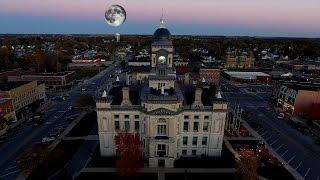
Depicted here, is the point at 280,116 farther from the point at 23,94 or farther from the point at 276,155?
Answer: the point at 23,94

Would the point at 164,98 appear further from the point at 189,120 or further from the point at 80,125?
the point at 80,125

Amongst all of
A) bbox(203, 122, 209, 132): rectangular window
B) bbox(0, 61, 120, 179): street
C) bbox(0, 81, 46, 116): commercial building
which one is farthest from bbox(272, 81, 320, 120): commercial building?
bbox(0, 81, 46, 116): commercial building

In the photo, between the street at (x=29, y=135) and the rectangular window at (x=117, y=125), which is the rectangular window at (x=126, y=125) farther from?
the street at (x=29, y=135)

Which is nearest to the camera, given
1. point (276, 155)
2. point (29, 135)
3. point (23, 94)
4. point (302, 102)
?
point (276, 155)

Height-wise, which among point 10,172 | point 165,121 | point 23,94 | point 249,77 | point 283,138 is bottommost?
point 283,138

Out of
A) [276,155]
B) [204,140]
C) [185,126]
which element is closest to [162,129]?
[185,126]

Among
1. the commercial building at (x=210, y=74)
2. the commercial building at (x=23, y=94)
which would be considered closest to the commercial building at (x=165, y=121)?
the commercial building at (x=23, y=94)

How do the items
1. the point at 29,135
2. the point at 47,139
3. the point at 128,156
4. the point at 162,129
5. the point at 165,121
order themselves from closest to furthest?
the point at 128,156 < the point at 165,121 < the point at 162,129 < the point at 47,139 < the point at 29,135
